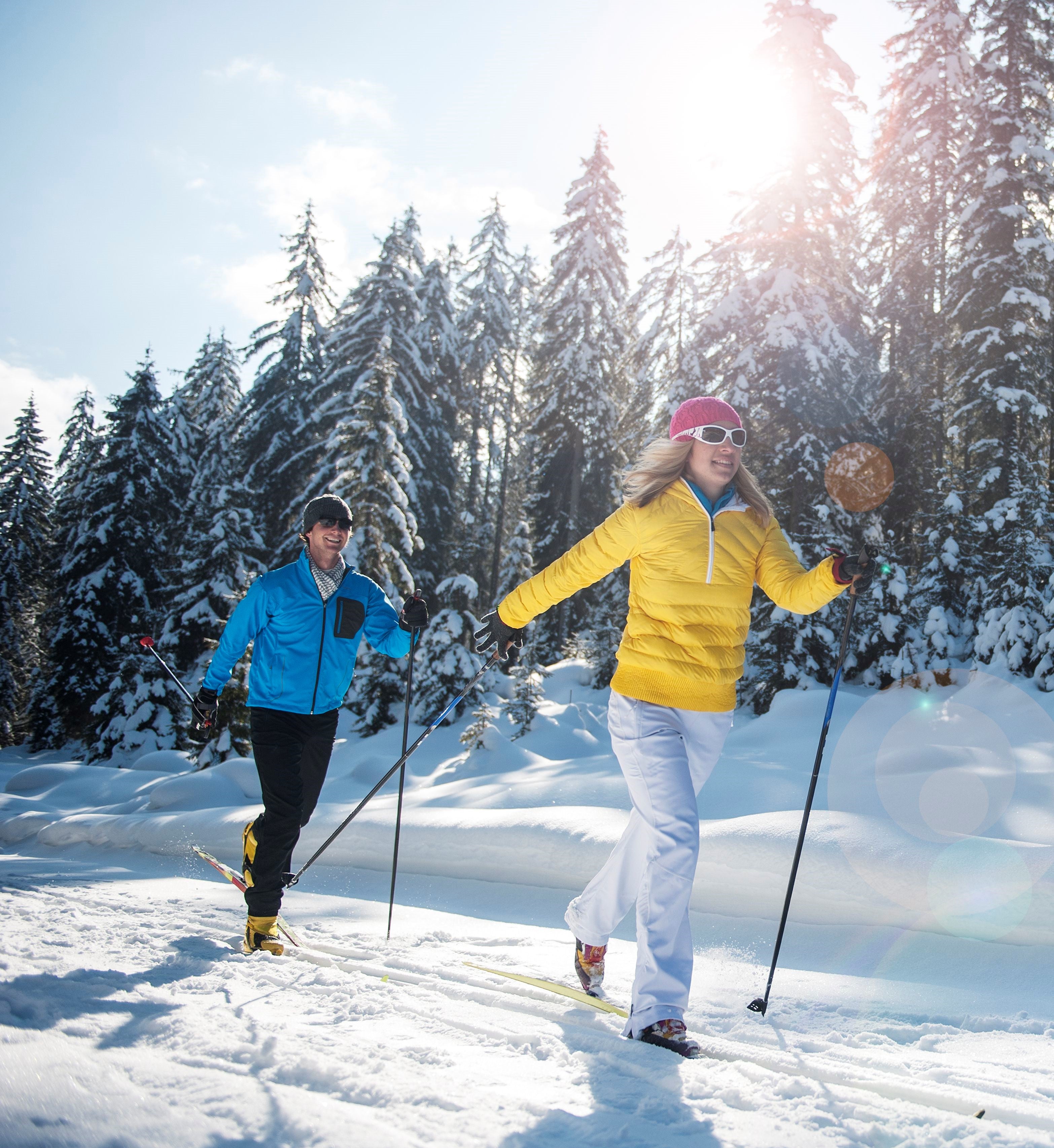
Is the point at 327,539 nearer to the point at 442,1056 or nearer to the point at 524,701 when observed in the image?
the point at 442,1056

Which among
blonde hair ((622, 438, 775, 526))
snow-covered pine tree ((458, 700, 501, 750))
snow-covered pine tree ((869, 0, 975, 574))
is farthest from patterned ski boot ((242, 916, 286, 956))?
snow-covered pine tree ((869, 0, 975, 574))

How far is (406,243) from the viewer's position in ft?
74.2

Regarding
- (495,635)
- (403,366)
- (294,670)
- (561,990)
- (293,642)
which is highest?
(403,366)

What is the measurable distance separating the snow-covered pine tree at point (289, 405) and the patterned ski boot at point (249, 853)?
56.5ft

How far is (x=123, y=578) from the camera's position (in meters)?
22.9

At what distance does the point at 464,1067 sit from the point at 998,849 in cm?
322

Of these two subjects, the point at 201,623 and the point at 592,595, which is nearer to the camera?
the point at 201,623

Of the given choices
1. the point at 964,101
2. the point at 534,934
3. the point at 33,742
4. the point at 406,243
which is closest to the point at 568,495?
the point at 406,243

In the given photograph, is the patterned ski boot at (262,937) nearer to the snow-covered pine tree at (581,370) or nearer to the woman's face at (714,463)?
the woman's face at (714,463)

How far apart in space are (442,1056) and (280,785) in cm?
197

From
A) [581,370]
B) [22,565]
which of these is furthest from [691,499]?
[22,565]

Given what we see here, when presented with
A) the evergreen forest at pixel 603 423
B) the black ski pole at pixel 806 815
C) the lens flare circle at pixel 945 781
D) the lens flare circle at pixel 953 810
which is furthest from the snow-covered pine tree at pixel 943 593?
the black ski pole at pixel 806 815

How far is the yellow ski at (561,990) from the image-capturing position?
2.92 metres

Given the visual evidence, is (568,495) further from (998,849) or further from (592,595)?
(998,849)
